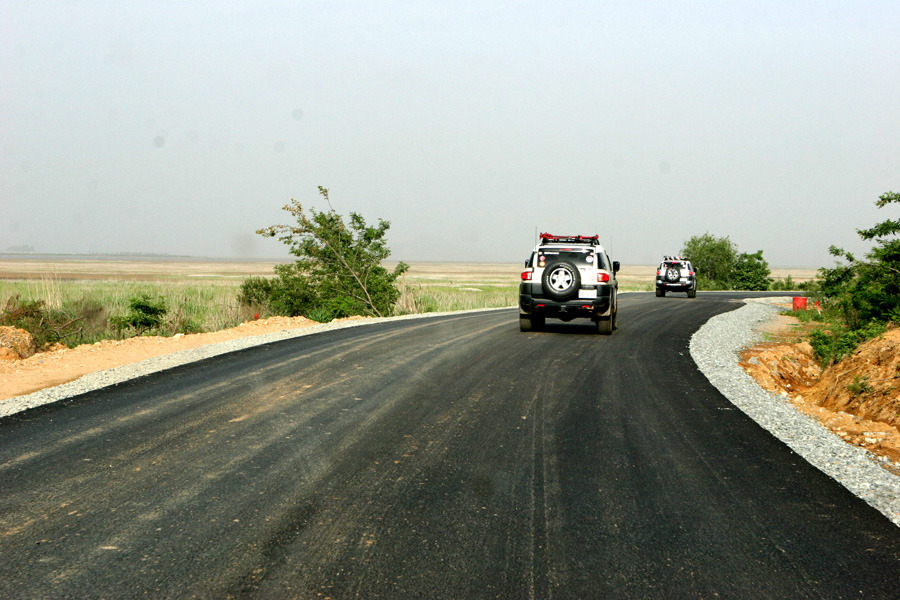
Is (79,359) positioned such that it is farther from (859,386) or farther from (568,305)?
(859,386)

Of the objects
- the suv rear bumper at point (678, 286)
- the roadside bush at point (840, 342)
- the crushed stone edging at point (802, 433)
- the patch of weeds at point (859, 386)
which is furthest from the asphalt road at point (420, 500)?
the suv rear bumper at point (678, 286)

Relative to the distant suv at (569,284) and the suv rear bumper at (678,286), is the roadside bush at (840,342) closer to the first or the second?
the distant suv at (569,284)

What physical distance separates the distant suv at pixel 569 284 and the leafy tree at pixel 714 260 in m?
47.6

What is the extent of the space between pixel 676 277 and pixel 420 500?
3374 centimetres

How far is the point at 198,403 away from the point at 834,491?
6.94 meters

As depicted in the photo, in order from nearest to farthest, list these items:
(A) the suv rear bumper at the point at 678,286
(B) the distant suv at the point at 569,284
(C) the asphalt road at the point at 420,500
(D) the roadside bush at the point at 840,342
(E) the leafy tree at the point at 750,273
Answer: (C) the asphalt road at the point at 420,500 → (D) the roadside bush at the point at 840,342 → (B) the distant suv at the point at 569,284 → (A) the suv rear bumper at the point at 678,286 → (E) the leafy tree at the point at 750,273

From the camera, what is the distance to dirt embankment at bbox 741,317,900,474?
279 inches

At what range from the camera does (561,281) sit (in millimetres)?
14961

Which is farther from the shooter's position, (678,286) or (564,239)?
(678,286)

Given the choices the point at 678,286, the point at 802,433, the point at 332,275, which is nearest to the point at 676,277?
the point at 678,286

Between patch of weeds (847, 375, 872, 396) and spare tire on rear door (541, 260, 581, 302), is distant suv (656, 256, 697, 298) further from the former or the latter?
patch of weeds (847, 375, 872, 396)

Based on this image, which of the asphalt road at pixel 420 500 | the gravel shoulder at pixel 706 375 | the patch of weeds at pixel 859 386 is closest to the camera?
the asphalt road at pixel 420 500

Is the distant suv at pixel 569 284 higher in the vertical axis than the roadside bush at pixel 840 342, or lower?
higher

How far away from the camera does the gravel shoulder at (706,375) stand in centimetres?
564
